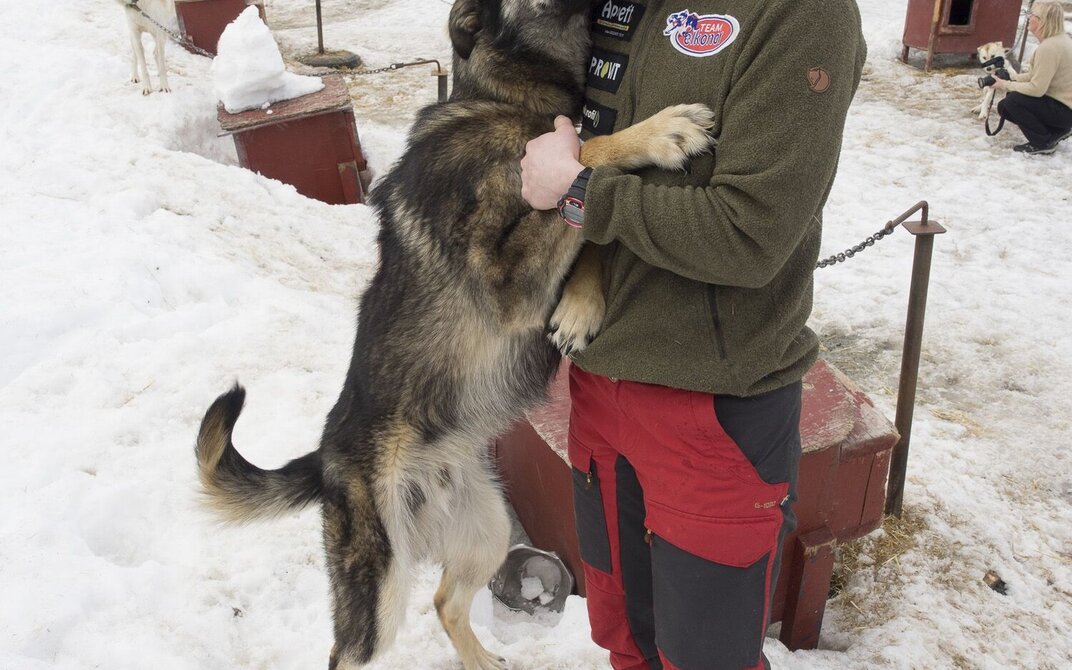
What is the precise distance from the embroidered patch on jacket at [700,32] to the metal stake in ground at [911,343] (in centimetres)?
185

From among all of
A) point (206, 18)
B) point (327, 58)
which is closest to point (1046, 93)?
point (327, 58)

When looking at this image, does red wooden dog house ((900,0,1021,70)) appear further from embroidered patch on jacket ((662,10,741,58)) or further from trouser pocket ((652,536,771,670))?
trouser pocket ((652,536,771,670))

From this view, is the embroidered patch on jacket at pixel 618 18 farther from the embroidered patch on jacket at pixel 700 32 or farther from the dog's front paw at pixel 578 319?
the dog's front paw at pixel 578 319

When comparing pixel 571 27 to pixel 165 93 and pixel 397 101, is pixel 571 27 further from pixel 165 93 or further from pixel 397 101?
pixel 397 101

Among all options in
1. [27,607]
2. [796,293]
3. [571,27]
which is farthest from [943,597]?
[27,607]

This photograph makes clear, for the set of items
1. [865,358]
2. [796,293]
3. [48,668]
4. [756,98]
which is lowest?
[865,358]

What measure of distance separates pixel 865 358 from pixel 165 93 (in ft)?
22.5

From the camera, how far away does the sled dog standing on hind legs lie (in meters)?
1.86

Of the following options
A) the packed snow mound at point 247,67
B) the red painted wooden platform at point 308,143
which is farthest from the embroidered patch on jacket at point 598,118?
the packed snow mound at point 247,67

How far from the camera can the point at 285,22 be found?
1395 cm

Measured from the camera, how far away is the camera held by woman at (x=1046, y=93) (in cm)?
732

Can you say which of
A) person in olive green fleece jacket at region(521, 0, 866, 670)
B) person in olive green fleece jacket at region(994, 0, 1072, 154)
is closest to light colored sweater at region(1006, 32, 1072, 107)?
person in olive green fleece jacket at region(994, 0, 1072, 154)

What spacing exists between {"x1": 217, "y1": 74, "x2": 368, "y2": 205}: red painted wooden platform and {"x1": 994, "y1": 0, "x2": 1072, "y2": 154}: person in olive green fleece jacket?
251 inches

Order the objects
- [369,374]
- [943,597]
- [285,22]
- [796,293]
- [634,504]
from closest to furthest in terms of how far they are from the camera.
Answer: [796,293], [634,504], [369,374], [943,597], [285,22]
